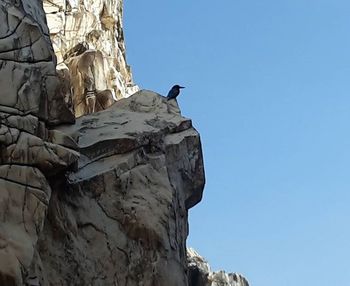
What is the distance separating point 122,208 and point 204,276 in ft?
47.9

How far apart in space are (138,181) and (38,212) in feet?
9.14

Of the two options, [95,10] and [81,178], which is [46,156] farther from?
[95,10]

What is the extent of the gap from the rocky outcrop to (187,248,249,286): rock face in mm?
14770

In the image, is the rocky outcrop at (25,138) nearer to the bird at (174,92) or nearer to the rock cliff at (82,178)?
the rock cliff at (82,178)

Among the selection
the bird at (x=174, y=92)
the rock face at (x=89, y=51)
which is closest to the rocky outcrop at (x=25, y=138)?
the bird at (x=174, y=92)

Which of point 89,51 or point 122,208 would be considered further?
point 89,51

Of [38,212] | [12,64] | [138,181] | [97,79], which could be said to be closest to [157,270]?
[138,181]

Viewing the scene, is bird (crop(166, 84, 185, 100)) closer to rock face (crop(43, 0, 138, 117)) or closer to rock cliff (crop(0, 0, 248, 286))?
rock cliff (crop(0, 0, 248, 286))

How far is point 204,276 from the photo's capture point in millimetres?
27375

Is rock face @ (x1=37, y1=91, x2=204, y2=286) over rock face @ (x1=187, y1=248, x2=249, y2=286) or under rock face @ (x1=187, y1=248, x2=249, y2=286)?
under

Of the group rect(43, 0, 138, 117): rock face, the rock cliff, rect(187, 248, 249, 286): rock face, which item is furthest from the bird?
rect(187, 248, 249, 286): rock face

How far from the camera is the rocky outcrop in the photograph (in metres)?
10.9

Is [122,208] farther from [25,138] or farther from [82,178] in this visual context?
[25,138]

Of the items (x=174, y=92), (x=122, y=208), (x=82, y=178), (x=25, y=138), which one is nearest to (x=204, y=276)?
(x=174, y=92)
